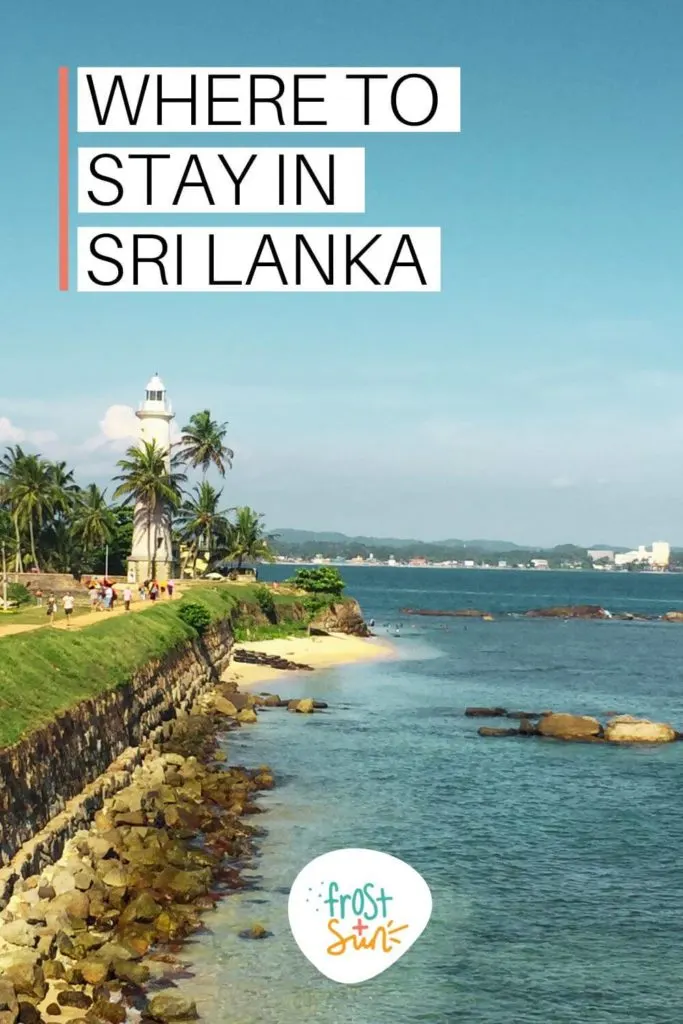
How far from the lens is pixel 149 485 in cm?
6900

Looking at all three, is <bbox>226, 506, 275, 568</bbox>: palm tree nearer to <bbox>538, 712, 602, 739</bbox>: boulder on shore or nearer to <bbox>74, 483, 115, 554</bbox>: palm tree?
A: <bbox>74, 483, 115, 554</bbox>: palm tree

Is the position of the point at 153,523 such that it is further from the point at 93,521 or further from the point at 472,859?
the point at 472,859

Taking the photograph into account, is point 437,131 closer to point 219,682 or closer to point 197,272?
point 197,272

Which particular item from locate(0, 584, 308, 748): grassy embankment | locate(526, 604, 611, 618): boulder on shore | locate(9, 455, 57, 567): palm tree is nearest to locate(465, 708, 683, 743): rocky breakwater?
locate(0, 584, 308, 748): grassy embankment

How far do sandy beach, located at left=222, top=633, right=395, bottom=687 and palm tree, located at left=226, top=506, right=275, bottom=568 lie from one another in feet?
30.2

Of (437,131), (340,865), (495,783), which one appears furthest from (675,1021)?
(495,783)

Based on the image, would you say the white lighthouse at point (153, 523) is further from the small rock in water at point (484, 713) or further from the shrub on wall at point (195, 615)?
the small rock in water at point (484, 713)

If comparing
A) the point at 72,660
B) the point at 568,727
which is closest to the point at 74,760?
the point at 72,660

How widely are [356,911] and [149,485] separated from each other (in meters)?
54.8

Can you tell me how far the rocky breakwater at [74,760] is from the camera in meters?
21.9

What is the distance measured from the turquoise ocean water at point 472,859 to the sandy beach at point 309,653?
3.10 m

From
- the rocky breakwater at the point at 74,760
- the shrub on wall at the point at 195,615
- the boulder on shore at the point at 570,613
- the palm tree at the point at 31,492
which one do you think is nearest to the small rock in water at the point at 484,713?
the shrub on wall at the point at 195,615

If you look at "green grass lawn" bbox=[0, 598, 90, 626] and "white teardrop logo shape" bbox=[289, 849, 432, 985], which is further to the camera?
"green grass lawn" bbox=[0, 598, 90, 626]

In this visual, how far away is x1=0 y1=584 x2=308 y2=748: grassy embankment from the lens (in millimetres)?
24969
